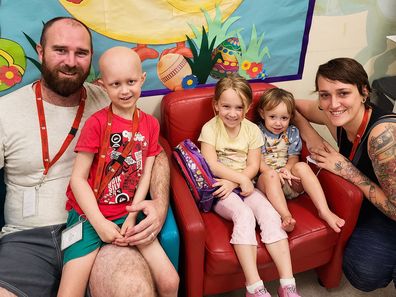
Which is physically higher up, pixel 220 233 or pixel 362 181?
pixel 362 181

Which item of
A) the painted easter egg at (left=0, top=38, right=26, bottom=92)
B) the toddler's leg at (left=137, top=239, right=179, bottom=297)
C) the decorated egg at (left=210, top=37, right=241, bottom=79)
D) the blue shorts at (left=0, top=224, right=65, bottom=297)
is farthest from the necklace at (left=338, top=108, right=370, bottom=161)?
the painted easter egg at (left=0, top=38, right=26, bottom=92)

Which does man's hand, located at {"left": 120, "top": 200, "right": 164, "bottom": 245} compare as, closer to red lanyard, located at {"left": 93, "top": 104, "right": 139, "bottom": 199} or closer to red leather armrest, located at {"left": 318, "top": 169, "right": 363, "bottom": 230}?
red lanyard, located at {"left": 93, "top": 104, "right": 139, "bottom": 199}

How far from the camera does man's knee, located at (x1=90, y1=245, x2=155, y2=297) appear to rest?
4.82ft

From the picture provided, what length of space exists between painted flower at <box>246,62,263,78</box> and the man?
97 cm

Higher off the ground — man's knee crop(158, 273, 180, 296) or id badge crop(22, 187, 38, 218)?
id badge crop(22, 187, 38, 218)

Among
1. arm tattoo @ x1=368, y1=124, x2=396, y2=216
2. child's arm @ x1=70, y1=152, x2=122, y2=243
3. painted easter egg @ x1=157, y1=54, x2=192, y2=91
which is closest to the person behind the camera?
child's arm @ x1=70, y1=152, x2=122, y2=243

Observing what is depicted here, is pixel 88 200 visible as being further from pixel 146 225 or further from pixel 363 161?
pixel 363 161

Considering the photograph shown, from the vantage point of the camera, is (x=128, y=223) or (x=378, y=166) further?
(x=378, y=166)

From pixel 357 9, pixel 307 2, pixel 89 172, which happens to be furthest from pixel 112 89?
pixel 357 9

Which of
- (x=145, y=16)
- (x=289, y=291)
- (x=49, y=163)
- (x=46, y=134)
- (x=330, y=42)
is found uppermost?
(x=145, y=16)

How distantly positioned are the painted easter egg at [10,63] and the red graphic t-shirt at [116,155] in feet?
2.07

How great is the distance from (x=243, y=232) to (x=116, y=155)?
27.1 inches

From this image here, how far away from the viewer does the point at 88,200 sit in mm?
1595

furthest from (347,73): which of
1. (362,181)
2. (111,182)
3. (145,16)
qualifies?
(111,182)
